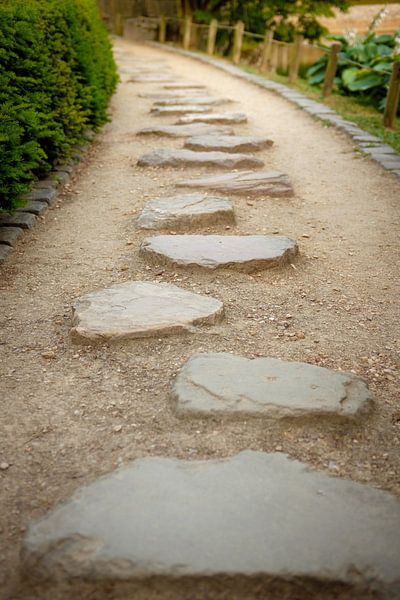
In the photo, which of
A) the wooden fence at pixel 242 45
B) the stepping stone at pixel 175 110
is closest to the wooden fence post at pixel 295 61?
the wooden fence at pixel 242 45

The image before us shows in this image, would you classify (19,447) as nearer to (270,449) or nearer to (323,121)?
(270,449)

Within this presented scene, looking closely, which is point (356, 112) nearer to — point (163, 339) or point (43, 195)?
point (43, 195)

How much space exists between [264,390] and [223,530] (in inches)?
27.2

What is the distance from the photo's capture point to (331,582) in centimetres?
132

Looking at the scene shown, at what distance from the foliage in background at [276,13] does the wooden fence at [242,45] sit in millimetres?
311

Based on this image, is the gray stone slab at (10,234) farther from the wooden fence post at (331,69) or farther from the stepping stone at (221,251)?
the wooden fence post at (331,69)

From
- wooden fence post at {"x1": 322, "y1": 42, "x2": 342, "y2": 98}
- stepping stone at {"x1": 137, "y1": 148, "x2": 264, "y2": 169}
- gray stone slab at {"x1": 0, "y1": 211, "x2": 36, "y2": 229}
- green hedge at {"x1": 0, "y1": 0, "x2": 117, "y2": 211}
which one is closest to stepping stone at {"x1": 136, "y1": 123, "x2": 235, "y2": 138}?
green hedge at {"x1": 0, "y1": 0, "x2": 117, "y2": 211}

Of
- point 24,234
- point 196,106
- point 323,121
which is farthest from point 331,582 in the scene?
point 196,106

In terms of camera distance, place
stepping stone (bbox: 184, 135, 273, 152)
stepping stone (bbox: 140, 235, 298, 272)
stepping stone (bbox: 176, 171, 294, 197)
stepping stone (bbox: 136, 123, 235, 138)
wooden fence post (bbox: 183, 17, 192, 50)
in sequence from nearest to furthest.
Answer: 1. stepping stone (bbox: 140, 235, 298, 272)
2. stepping stone (bbox: 176, 171, 294, 197)
3. stepping stone (bbox: 184, 135, 273, 152)
4. stepping stone (bbox: 136, 123, 235, 138)
5. wooden fence post (bbox: 183, 17, 192, 50)

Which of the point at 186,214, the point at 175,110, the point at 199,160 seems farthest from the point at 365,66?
the point at 186,214

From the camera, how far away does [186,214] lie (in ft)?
12.6

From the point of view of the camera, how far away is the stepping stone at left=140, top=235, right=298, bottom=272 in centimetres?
316

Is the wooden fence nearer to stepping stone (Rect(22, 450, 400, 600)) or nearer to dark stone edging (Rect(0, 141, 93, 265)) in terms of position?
dark stone edging (Rect(0, 141, 93, 265))

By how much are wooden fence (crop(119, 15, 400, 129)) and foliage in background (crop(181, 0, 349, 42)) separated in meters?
0.31
